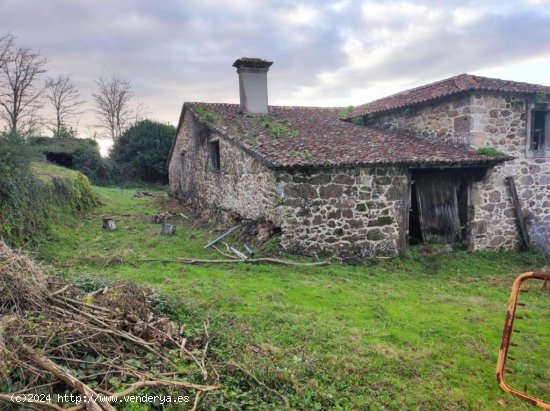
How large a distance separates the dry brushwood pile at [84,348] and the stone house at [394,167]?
557 cm

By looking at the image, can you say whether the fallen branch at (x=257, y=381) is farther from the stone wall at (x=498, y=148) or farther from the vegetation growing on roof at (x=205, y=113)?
the vegetation growing on roof at (x=205, y=113)

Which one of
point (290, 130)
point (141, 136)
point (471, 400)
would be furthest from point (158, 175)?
point (471, 400)

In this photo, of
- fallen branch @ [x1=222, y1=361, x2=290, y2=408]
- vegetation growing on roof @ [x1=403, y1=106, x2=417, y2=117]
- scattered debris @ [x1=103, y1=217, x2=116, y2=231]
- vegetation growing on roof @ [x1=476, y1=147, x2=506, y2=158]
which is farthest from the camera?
vegetation growing on roof @ [x1=403, y1=106, x2=417, y2=117]

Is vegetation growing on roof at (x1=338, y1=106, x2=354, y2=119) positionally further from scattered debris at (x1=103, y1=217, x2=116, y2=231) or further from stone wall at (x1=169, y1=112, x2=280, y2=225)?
scattered debris at (x1=103, y1=217, x2=116, y2=231)

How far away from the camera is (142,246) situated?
35.2 feet

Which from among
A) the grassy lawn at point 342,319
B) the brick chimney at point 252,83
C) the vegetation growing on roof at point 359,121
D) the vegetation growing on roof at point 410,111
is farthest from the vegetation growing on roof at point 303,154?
the vegetation growing on roof at point 359,121

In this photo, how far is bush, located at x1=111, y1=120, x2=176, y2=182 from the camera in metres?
27.4

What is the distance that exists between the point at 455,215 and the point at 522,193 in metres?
2.38

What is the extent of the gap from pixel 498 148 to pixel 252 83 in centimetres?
825

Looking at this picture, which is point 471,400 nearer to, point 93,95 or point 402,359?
point 402,359

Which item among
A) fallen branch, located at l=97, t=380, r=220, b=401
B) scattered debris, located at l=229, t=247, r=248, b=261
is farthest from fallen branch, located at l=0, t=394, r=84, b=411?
scattered debris, located at l=229, t=247, r=248, b=261

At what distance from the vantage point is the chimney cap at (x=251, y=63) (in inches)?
556

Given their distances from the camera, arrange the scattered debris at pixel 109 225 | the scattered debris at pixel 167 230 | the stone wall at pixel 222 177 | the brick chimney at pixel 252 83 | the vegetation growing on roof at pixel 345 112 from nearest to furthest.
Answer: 1. the stone wall at pixel 222 177
2. the scattered debris at pixel 167 230
3. the scattered debris at pixel 109 225
4. the brick chimney at pixel 252 83
5. the vegetation growing on roof at pixel 345 112

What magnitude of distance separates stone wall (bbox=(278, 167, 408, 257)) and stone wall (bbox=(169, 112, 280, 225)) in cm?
56
